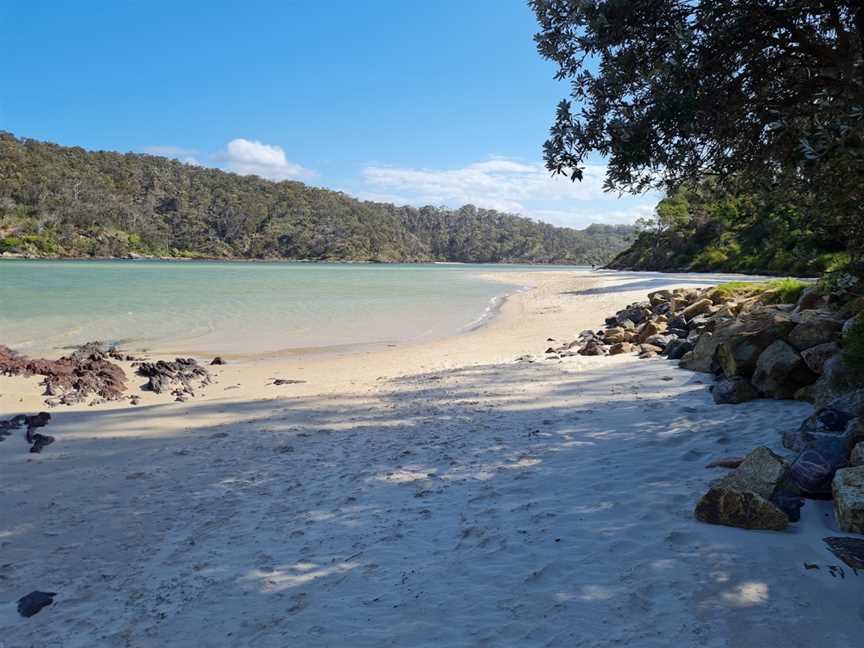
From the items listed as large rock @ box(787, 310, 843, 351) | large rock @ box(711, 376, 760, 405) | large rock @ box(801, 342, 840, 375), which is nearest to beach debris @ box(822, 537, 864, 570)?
large rock @ box(801, 342, 840, 375)

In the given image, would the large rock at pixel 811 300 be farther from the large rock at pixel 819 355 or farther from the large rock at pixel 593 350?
the large rock at pixel 593 350

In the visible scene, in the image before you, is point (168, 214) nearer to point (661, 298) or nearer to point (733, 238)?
point (733, 238)

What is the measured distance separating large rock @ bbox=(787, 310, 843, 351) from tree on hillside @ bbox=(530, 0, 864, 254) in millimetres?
882

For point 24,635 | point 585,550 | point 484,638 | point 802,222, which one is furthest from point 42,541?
point 802,222

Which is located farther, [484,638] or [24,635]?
[24,635]

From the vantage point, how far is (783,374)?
604cm

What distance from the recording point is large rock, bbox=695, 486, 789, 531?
344 centimetres

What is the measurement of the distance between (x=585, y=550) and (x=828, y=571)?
1.24 m

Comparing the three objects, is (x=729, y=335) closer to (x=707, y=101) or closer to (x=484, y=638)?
(x=707, y=101)

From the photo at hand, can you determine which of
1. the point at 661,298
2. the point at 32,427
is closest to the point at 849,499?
the point at 32,427

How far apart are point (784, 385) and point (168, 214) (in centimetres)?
16323

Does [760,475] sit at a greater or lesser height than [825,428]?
lesser

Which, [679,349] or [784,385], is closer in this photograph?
[784,385]

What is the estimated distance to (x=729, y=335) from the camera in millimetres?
7445
